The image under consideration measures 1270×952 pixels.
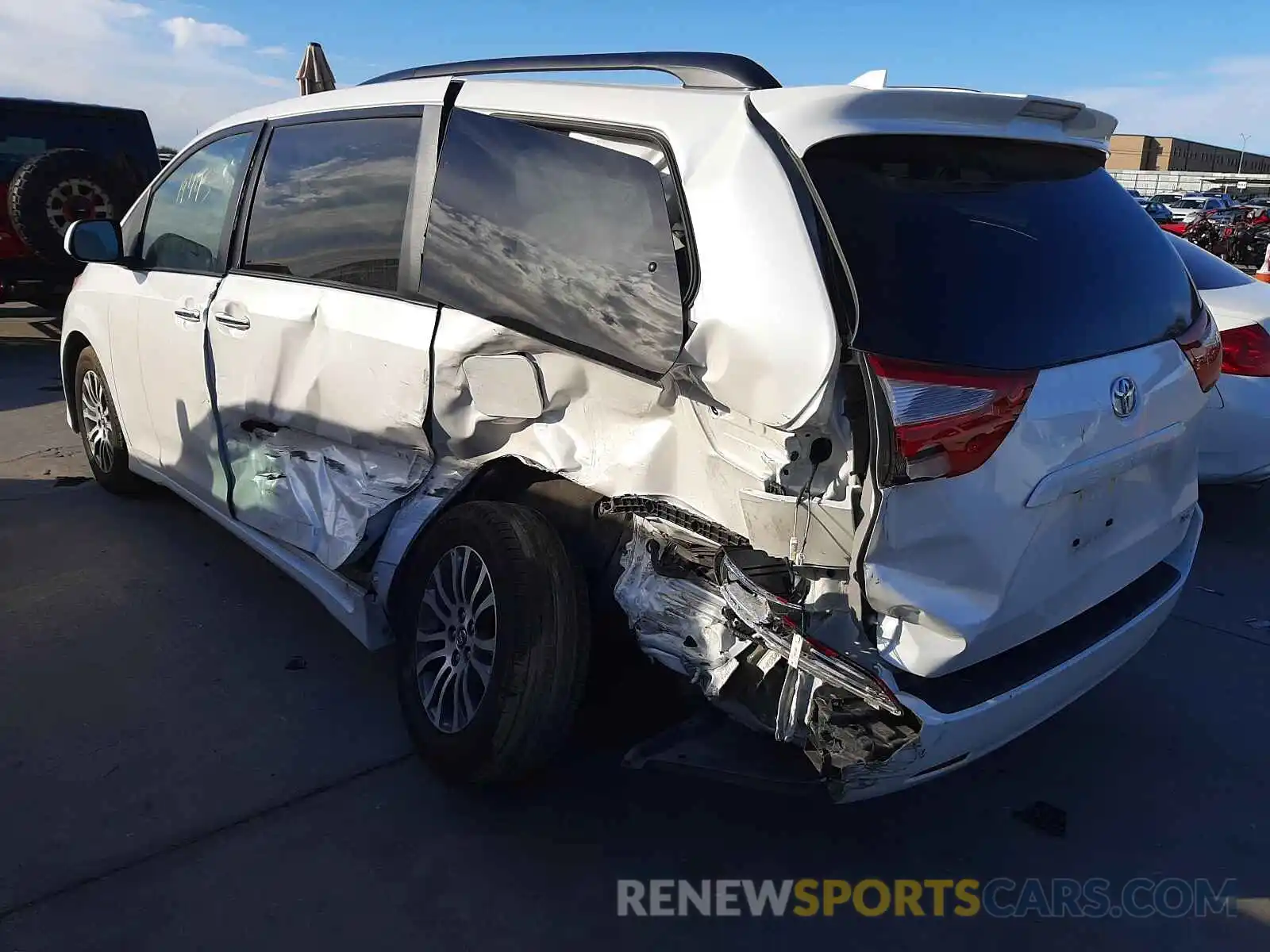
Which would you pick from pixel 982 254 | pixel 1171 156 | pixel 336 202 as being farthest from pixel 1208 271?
pixel 1171 156

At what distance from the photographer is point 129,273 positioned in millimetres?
4312

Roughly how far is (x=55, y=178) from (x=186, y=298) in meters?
4.55

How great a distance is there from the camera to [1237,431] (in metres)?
4.67

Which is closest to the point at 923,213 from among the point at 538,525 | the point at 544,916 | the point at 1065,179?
the point at 1065,179

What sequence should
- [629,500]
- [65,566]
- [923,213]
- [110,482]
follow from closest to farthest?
[923,213] < [629,500] < [65,566] < [110,482]

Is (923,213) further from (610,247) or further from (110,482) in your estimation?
(110,482)

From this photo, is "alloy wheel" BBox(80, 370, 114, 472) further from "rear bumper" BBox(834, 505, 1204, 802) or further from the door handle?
"rear bumper" BBox(834, 505, 1204, 802)

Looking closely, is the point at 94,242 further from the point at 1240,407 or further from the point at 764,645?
the point at 1240,407

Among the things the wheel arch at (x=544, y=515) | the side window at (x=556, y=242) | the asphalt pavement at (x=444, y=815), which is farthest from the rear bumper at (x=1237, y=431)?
the side window at (x=556, y=242)

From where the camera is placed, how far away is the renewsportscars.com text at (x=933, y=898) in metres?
2.45

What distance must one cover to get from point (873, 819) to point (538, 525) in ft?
4.28

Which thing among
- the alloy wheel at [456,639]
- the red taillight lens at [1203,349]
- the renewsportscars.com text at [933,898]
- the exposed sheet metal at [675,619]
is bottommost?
the renewsportscars.com text at [933,898]

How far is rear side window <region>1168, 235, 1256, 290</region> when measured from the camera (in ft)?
16.9

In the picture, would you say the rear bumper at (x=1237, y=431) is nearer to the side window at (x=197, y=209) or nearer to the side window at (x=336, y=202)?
the side window at (x=336, y=202)
